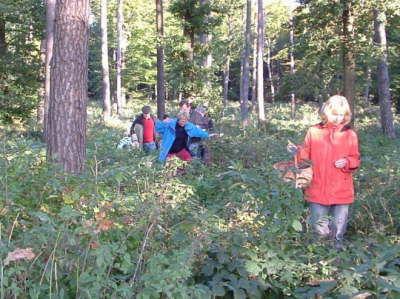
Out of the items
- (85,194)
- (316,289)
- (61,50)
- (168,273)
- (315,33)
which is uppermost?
(315,33)

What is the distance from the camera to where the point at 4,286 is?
10.3 feet

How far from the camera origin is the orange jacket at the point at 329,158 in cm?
479

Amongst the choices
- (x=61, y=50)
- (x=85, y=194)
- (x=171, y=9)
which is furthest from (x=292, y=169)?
(x=171, y=9)

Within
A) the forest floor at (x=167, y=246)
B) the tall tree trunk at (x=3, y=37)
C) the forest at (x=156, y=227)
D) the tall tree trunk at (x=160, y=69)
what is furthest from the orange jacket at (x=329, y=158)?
the tall tree trunk at (x=3, y=37)

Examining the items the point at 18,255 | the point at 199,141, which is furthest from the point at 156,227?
the point at 199,141

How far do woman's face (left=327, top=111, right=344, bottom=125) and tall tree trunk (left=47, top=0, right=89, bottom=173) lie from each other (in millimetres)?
3246

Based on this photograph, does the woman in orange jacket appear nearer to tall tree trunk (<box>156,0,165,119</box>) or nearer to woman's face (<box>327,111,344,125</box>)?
woman's face (<box>327,111,344,125</box>)

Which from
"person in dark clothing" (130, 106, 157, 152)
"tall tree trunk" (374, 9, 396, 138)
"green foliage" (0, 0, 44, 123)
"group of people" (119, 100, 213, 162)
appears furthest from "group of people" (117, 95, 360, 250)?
"green foliage" (0, 0, 44, 123)

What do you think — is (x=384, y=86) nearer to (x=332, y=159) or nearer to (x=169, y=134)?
(x=169, y=134)

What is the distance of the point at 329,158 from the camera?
4797 millimetres

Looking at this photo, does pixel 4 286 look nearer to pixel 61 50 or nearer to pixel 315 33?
pixel 61 50

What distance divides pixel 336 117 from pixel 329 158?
41 centimetres

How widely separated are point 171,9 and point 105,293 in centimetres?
1366

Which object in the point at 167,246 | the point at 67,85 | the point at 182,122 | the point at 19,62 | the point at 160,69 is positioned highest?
the point at 19,62
